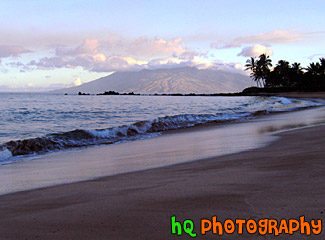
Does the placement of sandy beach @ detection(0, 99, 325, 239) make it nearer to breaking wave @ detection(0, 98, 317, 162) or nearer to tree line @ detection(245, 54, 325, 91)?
breaking wave @ detection(0, 98, 317, 162)

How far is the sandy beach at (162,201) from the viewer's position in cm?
252

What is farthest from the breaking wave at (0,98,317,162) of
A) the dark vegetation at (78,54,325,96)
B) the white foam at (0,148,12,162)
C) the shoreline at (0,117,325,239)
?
the dark vegetation at (78,54,325,96)

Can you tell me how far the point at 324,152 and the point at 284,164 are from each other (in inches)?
46.3

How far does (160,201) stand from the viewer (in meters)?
3.16

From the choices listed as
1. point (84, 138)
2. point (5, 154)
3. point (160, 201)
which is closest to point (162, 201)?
point (160, 201)

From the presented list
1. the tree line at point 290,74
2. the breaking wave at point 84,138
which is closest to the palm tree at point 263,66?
the tree line at point 290,74

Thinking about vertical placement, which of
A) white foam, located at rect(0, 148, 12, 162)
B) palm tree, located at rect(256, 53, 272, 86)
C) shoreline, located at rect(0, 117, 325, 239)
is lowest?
white foam, located at rect(0, 148, 12, 162)

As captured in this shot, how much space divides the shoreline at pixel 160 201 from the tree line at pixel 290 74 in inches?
3642

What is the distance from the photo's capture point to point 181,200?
124 inches

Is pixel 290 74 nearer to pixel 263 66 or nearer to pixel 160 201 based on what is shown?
pixel 263 66

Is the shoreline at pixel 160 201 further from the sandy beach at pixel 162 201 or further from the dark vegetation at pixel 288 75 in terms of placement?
the dark vegetation at pixel 288 75

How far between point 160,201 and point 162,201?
0.07ft

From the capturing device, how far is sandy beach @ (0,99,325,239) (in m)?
2.52

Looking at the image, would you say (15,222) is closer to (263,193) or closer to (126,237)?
(126,237)
